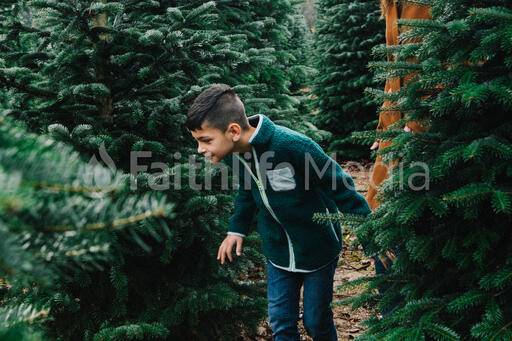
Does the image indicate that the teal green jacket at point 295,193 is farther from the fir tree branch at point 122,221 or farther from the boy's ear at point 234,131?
the fir tree branch at point 122,221

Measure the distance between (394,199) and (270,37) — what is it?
4.12 meters

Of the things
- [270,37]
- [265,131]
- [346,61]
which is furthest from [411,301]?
[346,61]

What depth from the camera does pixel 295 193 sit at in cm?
218

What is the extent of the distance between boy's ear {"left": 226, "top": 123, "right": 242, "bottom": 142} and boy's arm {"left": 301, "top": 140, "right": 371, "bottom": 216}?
0.42m

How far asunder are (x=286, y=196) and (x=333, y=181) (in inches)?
11.8

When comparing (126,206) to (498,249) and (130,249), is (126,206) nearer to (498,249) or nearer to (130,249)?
(498,249)

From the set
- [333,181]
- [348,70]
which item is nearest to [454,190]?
[333,181]

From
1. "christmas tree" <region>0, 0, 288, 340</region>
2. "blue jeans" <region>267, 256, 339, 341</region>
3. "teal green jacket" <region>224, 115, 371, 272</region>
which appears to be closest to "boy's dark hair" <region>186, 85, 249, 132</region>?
"teal green jacket" <region>224, 115, 371, 272</region>

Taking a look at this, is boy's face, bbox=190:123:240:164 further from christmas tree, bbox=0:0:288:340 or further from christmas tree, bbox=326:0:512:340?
christmas tree, bbox=326:0:512:340

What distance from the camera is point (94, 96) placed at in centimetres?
264

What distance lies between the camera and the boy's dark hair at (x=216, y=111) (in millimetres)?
2125

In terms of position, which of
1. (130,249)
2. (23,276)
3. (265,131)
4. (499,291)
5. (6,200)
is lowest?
(130,249)

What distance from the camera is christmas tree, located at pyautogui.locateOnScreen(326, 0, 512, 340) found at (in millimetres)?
1314

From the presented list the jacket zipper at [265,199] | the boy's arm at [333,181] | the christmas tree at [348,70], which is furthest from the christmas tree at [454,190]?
the christmas tree at [348,70]
